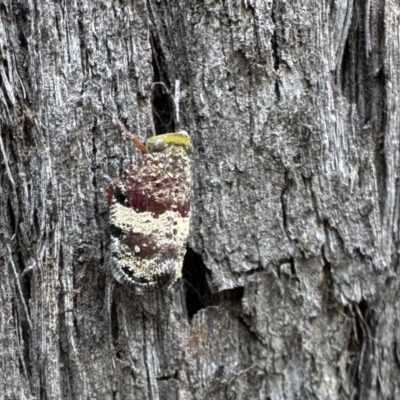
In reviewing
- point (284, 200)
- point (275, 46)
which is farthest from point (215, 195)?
point (275, 46)

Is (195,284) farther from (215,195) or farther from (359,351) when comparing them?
(359,351)

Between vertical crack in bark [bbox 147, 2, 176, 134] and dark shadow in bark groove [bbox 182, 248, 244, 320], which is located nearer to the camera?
vertical crack in bark [bbox 147, 2, 176, 134]

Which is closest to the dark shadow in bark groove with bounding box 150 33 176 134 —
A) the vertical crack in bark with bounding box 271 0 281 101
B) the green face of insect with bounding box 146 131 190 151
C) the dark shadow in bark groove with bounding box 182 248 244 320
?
the green face of insect with bounding box 146 131 190 151

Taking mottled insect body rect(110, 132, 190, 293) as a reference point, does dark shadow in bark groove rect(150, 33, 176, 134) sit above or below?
above

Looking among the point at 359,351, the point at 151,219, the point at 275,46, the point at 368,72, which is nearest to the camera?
the point at 151,219

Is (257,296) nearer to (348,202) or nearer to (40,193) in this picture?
(348,202)

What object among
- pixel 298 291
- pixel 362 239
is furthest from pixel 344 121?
pixel 298 291

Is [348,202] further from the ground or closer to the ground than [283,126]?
closer to the ground

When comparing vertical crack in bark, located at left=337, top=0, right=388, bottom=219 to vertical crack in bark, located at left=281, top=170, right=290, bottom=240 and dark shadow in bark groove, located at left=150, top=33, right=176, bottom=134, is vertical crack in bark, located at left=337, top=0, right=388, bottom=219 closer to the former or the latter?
vertical crack in bark, located at left=281, top=170, right=290, bottom=240

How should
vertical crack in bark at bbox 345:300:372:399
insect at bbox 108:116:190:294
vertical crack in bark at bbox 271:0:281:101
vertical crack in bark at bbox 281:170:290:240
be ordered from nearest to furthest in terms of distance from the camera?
insect at bbox 108:116:190:294 → vertical crack in bark at bbox 271:0:281:101 → vertical crack in bark at bbox 281:170:290:240 → vertical crack in bark at bbox 345:300:372:399
